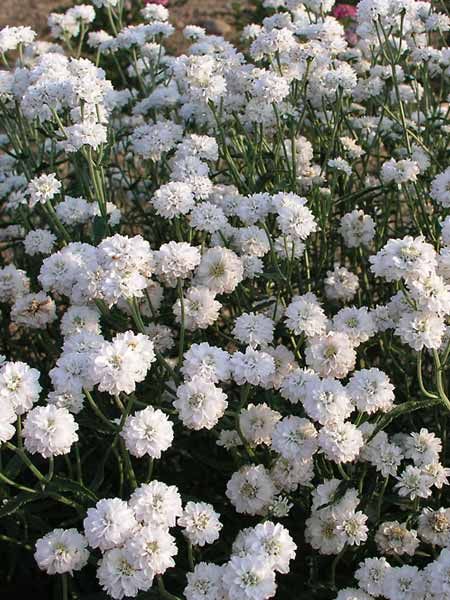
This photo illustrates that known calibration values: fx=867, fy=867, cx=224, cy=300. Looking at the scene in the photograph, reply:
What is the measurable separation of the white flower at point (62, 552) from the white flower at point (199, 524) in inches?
10.7

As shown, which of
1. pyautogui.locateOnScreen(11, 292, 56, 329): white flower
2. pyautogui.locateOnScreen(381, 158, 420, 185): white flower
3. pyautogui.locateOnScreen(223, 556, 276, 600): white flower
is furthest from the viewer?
pyautogui.locateOnScreen(381, 158, 420, 185): white flower

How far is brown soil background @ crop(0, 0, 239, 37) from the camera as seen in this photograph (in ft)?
29.2

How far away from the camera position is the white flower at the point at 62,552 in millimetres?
2234


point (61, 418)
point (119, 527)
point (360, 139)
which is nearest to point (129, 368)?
point (61, 418)

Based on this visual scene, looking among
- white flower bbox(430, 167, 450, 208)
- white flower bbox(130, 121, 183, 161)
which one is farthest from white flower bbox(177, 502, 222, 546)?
white flower bbox(130, 121, 183, 161)

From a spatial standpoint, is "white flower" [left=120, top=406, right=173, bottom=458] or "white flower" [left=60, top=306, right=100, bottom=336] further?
"white flower" [left=60, top=306, right=100, bottom=336]

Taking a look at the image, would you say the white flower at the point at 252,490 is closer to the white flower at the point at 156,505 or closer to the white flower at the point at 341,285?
the white flower at the point at 156,505

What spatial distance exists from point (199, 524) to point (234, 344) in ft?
3.03

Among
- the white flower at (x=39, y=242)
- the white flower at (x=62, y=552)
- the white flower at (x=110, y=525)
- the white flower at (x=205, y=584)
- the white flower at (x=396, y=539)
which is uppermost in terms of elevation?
the white flower at (x=39, y=242)

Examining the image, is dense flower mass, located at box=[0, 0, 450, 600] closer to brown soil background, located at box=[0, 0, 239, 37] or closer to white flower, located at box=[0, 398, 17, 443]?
white flower, located at box=[0, 398, 17, 443]

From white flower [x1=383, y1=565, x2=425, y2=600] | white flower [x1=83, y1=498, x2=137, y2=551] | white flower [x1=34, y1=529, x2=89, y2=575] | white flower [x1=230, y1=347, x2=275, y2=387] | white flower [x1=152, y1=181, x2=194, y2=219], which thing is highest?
white flower [x1=152, y1=181, x2=194, y2=219]

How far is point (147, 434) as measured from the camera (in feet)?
7.30

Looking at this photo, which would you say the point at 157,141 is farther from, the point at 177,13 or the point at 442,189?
the point at 177,13

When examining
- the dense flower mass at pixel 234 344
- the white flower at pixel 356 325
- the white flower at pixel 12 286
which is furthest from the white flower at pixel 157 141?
the white flower at pixel 356 325
